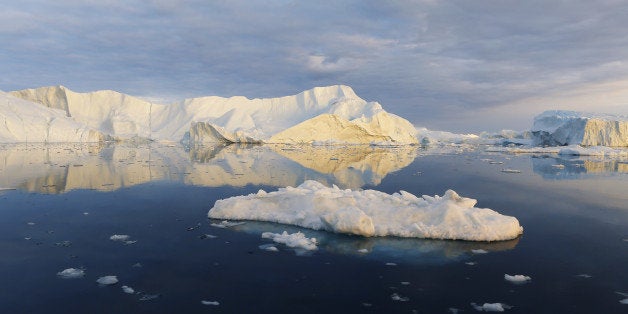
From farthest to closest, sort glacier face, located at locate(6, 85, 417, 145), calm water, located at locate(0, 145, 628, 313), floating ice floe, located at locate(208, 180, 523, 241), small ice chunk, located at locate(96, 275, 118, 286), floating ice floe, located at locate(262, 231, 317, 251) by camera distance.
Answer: glacier face, located at locate(6, 85, 417, 145) < floating ice floe, located at locate(208, 180, 523, 241) < floating ice floe, located at locate(262, 231, 317, 251) < small ice chunk, located at locate(96, 275, 118, 286) < calm water, located at locate(0, 145, 628, 313)

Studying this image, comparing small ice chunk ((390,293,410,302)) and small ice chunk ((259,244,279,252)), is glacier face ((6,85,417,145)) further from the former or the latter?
small ice chunk ((390,293,410,302))

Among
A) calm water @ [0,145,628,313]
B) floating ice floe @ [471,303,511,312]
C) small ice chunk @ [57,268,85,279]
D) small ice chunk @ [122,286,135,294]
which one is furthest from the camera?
small ice chunk @ [57,268,85,279]

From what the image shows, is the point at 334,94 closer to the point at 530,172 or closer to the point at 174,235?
the point at 530,172

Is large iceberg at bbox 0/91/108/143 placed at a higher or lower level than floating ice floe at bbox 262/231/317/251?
higher

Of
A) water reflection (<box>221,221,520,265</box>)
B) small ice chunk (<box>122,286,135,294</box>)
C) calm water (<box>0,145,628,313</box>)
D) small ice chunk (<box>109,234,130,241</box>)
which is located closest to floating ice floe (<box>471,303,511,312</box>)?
calm water (<box>0,145,628,313</box>)

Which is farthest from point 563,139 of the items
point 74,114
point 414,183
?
point 74,114

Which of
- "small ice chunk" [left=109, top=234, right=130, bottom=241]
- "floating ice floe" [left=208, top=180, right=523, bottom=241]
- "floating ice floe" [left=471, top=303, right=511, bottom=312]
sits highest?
"floating ice floe" [left=208, top=180, right=523, bottom=241]

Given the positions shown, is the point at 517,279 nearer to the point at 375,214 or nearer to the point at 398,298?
the point at 398,298
